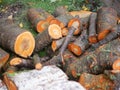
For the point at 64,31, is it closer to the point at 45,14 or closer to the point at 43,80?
the point at 45,14

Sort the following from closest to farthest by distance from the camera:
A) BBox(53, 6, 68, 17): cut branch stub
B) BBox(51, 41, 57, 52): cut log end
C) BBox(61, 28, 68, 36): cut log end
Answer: BBox(51, 41, 57, 52): cut log end < BBox(61, 28, 68, 36): cut log end < BBox(53, 6, 68, 17): cut branch stub

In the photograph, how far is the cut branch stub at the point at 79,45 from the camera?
251 inches

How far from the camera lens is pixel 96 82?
17.5ft

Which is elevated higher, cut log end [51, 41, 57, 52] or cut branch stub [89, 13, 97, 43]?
cut branch stub [89, 13, 97, 43]

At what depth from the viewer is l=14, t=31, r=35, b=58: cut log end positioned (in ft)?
21.0

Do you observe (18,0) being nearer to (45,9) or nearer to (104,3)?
(45,9)

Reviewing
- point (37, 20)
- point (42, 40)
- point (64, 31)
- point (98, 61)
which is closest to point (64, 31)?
point (64, 31)

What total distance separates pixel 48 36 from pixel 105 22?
1313 mm

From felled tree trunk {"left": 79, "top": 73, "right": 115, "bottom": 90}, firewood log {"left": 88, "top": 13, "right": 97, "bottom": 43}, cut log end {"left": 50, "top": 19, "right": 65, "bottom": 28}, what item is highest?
cut log end {"left": 50, "top": 19, "right": 65, "bottom": 28}

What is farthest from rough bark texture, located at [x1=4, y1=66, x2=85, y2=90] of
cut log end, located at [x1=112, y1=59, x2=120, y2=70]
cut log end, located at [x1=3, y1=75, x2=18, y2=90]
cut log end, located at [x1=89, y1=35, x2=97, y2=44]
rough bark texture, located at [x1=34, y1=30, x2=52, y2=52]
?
cut log end, located at [x1=89, y1=35, x2=97, y2=44]

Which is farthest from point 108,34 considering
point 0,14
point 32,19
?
point 0,14

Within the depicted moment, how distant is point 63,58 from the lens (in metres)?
6.31

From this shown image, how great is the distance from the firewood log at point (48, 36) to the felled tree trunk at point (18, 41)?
168 millimetres

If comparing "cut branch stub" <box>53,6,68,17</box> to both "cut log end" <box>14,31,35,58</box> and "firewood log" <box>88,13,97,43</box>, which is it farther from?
"cut log end" <box>14,31,35,58</box>
